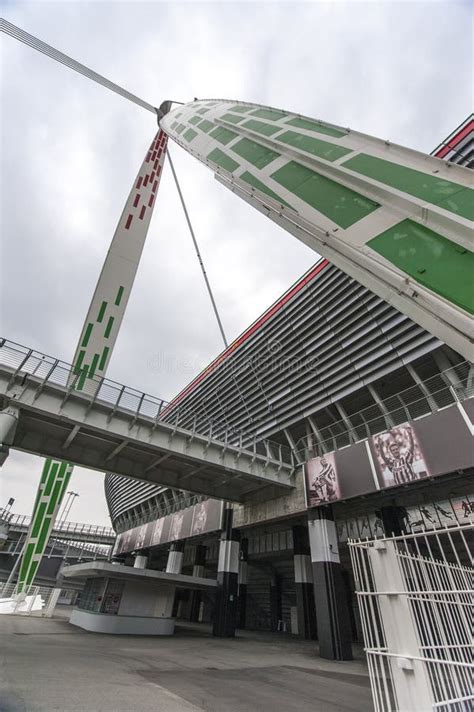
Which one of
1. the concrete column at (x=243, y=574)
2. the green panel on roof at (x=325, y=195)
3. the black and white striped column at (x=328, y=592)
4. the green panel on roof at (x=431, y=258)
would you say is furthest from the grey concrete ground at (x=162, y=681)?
the concrete column at (x=243, y=574)

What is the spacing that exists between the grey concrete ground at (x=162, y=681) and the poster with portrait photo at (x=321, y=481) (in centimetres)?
583

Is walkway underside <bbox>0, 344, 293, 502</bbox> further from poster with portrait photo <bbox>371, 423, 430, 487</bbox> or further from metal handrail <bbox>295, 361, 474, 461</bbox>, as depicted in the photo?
poster with portrait photo <bbox>371, 423, 430, 487</bbox>

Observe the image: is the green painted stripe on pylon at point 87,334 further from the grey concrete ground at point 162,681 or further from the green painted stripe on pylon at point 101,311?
the grey concrete ground at point 162,681

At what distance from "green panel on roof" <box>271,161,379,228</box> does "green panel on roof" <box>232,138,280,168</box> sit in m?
0.92

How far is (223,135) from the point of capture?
1008 cm

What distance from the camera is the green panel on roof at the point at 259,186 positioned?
5.45m

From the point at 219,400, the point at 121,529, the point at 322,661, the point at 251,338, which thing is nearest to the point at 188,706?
the point at 322,661

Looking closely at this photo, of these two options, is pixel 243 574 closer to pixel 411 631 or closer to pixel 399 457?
pixel 399 457

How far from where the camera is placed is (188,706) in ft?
18.3

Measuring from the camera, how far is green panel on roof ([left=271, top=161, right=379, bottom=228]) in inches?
159

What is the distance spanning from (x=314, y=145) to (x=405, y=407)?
1158 centimetres

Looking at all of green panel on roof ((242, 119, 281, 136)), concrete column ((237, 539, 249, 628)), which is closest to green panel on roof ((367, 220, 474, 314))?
green panel on roof ((242, 119, 281, 136))

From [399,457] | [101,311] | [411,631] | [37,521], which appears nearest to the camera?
[411,631]

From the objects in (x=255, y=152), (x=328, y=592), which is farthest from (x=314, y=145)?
(x=328, y=592)
